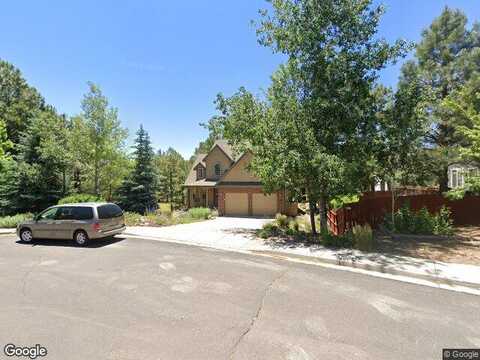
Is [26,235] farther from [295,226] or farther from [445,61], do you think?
[445,61]

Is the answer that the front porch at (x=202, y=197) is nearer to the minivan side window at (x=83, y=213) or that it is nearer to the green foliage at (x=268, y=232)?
the green foliage at (x=268, y=232)

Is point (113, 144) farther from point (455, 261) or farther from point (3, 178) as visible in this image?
point (455, 261)

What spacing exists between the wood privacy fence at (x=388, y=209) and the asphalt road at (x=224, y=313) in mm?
6374

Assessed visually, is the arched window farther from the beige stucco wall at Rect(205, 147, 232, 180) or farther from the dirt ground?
the dirt ground

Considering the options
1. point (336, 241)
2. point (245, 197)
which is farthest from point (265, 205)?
point (336, 241)

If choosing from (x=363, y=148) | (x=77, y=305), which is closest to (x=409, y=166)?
(x=363, y=148)

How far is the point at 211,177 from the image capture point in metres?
31.3

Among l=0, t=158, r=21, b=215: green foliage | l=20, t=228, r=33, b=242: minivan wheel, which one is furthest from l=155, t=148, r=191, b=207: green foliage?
l=20, t=228, r=33, b=242: minivan wheel

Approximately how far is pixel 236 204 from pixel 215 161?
279 inches

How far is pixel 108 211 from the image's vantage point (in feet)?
40.8

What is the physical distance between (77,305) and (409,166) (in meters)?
14.6

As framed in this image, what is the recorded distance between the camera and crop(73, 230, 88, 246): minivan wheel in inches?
463

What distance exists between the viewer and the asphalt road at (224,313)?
14.0 ft

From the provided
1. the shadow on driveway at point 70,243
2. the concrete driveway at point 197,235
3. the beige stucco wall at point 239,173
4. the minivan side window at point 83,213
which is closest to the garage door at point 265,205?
the beige stucco wall at point 239,173
